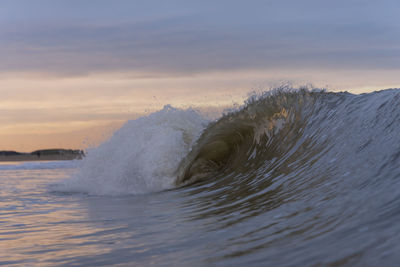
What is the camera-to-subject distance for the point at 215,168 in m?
8.37

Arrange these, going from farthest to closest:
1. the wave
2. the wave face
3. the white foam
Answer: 1. the white foam
2. the wave
3. the wave face

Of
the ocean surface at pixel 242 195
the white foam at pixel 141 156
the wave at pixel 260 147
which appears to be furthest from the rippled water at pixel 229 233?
the white foam at pixel 141 156

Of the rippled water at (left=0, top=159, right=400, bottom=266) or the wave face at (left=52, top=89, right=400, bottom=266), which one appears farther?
the wave face at (left=52, top=89, right=400, bottom=266)

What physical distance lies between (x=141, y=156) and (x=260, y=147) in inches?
110

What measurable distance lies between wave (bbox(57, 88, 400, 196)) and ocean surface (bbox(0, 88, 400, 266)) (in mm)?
24

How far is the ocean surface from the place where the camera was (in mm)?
2736

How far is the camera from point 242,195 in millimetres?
5383

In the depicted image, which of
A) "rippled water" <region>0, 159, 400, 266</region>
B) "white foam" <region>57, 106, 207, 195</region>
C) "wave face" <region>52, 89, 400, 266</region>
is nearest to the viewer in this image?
"rippled water" <region>0, 159, 400, 266</region>

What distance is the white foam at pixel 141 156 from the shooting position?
862cm

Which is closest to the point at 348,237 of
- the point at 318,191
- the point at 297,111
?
the point at 318,191

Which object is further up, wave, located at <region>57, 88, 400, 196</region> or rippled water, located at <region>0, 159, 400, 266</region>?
wave, located at <region>57, 88, 400, 196</region>

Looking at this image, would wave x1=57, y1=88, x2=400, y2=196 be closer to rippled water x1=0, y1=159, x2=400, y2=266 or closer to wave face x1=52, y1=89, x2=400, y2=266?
wave face x1=52, y1=89, x2=400, y2=266

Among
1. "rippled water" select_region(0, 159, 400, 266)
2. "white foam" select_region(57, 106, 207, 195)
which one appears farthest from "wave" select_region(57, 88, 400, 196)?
"rippled water" select_region(0, 159, 400, 266)

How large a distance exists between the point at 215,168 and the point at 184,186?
84 centimetres
